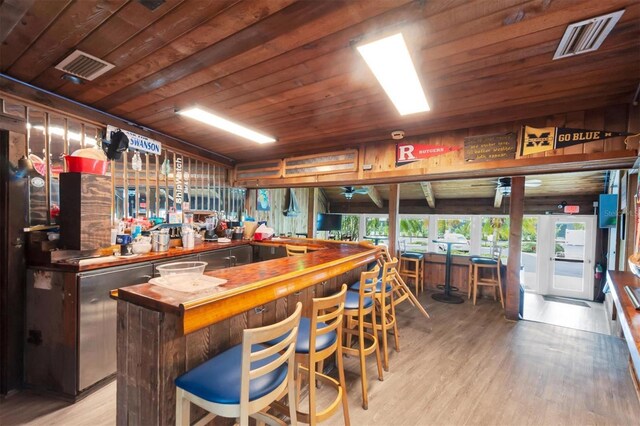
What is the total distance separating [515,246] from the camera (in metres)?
4.04

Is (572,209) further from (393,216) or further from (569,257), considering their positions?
(393,216)

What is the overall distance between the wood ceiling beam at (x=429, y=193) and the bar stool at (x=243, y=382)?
20.3 ft

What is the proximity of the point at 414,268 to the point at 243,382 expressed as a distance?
556cm

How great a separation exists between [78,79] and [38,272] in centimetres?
163

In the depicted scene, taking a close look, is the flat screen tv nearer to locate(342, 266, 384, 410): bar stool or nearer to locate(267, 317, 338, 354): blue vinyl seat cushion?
locate(342, 266, 384, 410): bar stool

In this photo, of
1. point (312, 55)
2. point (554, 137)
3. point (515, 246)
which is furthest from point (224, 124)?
point (515, 246)

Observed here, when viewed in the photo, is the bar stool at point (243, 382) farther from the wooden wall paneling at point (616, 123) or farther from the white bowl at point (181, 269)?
the wooden wall paneling at point (616, 123)

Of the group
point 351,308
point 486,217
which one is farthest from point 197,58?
point 486,217

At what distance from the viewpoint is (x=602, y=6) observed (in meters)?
1.38

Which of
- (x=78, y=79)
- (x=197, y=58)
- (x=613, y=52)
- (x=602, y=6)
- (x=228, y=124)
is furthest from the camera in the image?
(x=228, y=124)

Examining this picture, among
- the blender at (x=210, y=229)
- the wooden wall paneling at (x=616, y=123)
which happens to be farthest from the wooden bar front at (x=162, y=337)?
the wooden wall paneling at (x=616, y=123)

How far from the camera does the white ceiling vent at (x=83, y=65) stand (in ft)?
6.49

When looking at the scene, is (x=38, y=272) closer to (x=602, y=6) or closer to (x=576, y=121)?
(x=602, y=6)

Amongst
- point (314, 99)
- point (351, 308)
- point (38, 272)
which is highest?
point (314, 99)
